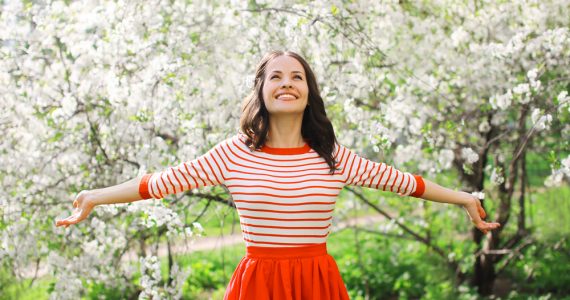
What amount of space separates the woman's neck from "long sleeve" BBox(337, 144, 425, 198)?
16cm

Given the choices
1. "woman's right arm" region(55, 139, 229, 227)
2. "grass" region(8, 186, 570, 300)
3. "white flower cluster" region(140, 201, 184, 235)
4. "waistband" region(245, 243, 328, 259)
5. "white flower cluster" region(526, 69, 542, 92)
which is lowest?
"grass" region(8, 186, 570, 300)

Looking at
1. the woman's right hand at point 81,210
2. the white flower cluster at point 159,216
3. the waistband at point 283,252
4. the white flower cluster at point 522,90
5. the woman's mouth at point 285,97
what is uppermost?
the white flower cluster at point 522,90

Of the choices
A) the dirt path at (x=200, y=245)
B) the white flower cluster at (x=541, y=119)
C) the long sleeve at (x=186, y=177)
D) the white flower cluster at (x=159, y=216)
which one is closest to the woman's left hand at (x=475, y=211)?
the long sleeve at (x=186, y=177)

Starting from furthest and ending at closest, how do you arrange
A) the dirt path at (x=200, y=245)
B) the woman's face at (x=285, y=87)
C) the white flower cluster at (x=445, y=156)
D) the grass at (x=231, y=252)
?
the grass at (x=231, y=252)
the dirt path at (x=200, y=245)
the white flower cluster at (x=445, y=156)
the woman's face at (x=285, y=87)

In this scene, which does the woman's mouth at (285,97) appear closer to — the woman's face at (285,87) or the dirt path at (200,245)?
the woman's face at (285,87)

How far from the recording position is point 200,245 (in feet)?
26.0

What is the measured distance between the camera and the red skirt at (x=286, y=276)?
228 centimetres

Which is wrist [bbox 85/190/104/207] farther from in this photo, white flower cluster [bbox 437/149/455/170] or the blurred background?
white flower cluster [bbox 437/149/455/170]

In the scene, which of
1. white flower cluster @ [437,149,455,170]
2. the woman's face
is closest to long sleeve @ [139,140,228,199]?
the woman's face

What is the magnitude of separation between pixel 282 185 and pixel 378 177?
0.36 meters

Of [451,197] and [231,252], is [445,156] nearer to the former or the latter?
[451,197]

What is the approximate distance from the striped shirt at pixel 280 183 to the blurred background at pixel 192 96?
3.03ft

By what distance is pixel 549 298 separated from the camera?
17.0ft

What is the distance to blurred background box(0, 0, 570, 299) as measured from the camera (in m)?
3.92
